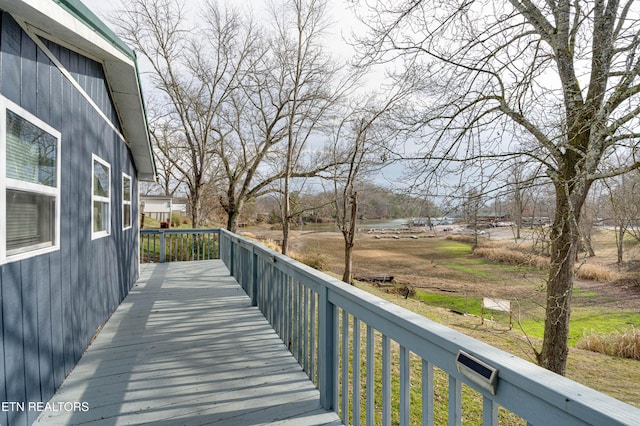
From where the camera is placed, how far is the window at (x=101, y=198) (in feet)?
13.0

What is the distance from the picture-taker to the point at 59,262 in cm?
280

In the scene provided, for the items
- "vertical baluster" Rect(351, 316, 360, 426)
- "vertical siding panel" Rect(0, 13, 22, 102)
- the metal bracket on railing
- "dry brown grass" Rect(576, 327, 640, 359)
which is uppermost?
"vertical siding panel" Rect(0, 13, 22, 102)

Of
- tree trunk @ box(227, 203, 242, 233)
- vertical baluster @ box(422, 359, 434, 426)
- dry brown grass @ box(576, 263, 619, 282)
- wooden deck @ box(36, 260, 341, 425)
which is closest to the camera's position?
vertical baluster @ box(422, 359, 434, 426)

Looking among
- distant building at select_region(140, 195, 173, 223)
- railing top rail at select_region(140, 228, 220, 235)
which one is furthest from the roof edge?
distant building at select_region(140, 195, 173, 223)

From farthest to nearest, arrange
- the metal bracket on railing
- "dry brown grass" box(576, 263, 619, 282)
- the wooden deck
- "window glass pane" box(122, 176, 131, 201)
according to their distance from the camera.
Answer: "dry brown grass" box(576, 263, 619, 282)
"window glass pane" box(122, 176, 131, 201)
the wooden deck
the metal bracket on railing

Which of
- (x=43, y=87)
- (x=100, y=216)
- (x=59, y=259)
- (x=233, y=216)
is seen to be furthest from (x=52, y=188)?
(x=233, y=216)

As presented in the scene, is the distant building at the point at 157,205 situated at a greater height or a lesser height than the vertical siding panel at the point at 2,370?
greater

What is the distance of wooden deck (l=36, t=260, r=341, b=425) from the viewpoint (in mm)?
2297

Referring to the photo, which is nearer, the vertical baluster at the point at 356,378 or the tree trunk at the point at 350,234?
the vertical baluster at the point at 356,378

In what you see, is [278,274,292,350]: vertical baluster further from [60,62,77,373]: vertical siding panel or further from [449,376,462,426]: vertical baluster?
[449,376,462,426]: vertical baluster

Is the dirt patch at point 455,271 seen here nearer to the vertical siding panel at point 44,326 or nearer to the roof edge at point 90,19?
the vertical siding panel at point 44,326

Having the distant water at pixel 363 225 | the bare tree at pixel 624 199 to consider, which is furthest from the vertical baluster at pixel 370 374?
the distant water at pixel 363 225

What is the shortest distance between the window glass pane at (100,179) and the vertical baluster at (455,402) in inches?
164

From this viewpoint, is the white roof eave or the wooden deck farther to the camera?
the wooden deck
